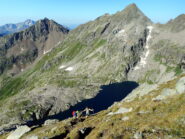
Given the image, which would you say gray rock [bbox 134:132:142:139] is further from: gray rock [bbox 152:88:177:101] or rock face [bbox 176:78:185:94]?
rock face [bbox 176:78:185:94]

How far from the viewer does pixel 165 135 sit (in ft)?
96.0

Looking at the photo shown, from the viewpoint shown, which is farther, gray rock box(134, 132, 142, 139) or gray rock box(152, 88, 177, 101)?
gray rock box(152, 88, 177, 101)

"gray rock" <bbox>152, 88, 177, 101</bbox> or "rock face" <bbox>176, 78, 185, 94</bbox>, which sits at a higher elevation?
"rock face" <bbox>176, 78, 185, 94</bbox>

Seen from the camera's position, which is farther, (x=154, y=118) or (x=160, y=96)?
(x=160, y=96)

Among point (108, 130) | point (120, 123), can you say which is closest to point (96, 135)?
point (108, 130)

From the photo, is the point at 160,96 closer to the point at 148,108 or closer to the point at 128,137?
the point at 148,108

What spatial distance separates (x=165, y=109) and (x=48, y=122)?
123 feet

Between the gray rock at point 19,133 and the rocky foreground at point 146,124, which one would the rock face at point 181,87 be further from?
the gray rock at point 19,133

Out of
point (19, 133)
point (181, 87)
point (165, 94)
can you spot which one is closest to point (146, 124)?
point (181, 87)

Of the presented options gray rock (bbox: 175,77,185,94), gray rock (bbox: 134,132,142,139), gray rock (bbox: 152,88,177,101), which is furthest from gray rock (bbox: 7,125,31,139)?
gray rock (bbox: 175,77,185,94)

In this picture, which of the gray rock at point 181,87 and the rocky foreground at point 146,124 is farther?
the gray rock at point 181,87

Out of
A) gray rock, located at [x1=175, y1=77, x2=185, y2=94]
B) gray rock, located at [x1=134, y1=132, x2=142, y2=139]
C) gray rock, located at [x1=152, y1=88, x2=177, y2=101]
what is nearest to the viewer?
gray rock, located at [x1=134, y1=132, x2=142, y2=139]

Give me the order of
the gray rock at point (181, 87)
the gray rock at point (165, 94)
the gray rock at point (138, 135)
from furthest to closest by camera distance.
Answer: the gray rock at point (165, 94) → the gray rock at point (181, 87) → the gray rock at point (138, 135)

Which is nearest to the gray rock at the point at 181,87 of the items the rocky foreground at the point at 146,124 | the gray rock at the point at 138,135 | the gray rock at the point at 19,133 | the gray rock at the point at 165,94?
the rocky foreground at the point at 146,124
